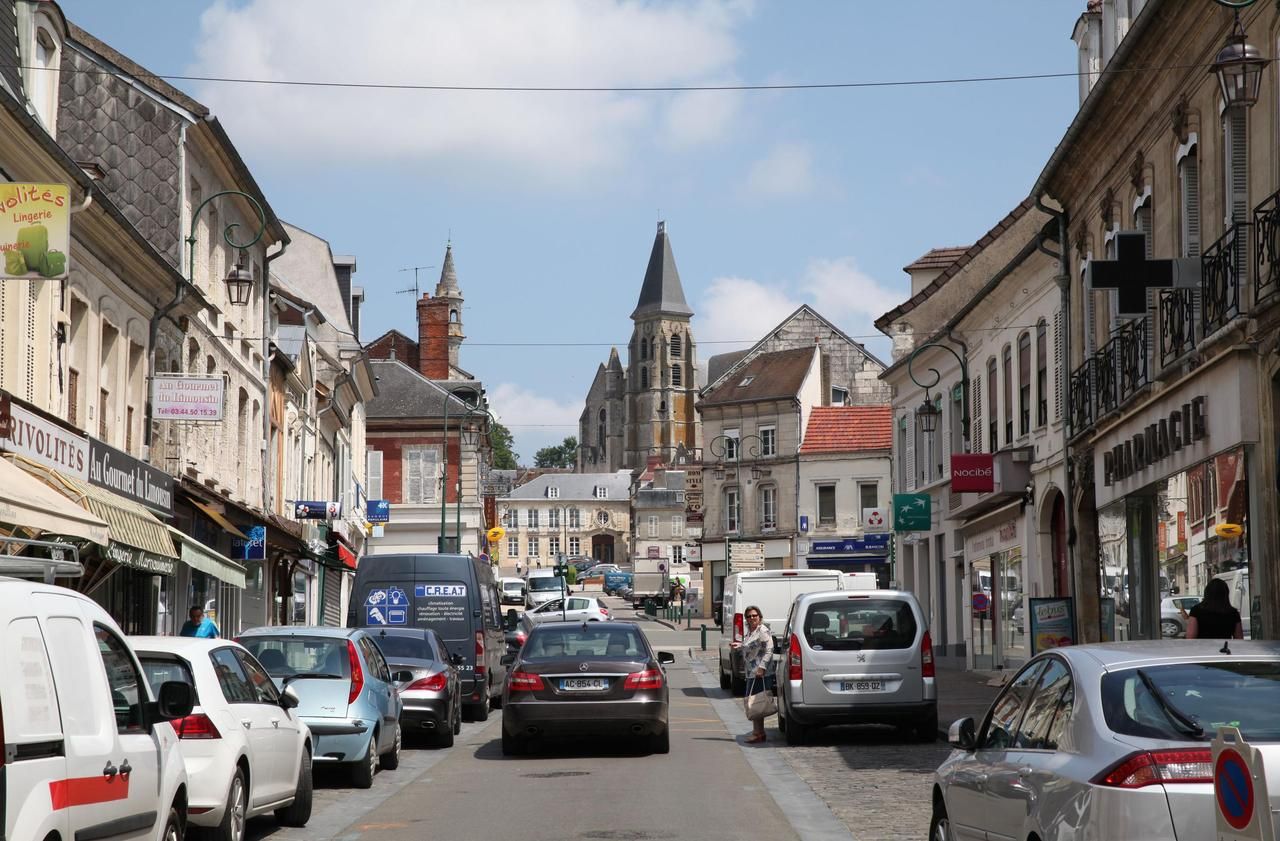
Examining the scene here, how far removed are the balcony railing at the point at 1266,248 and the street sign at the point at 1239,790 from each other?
11207 mm

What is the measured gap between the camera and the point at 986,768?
848 cm

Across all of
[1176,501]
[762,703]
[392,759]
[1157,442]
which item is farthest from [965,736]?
[1157,442]

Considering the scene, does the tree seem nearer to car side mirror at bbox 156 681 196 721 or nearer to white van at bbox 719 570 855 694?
white van at bbox 719 570 855 694

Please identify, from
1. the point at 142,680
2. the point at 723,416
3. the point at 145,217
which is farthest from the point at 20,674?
the point at 723,416

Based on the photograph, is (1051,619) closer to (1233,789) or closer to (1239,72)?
(1239,72)

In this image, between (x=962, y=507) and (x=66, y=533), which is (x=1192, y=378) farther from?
(x=962, y=507)

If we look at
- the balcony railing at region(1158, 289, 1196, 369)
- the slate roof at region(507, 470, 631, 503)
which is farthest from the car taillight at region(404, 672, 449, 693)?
the slate roof at region(507, 470, 631, 503)

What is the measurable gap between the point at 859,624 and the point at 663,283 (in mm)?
148928

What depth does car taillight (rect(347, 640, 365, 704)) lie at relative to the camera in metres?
15.9

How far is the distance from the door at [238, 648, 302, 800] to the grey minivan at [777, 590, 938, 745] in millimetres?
8329

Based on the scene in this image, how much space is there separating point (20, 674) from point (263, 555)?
83.1ft

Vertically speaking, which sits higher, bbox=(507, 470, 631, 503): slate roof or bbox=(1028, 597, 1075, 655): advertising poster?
bbox=(507, 470, 631, 503): slate roof

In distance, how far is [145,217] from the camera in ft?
96.7

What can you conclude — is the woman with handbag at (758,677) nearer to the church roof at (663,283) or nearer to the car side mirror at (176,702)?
the car side mirror at (176,702)
